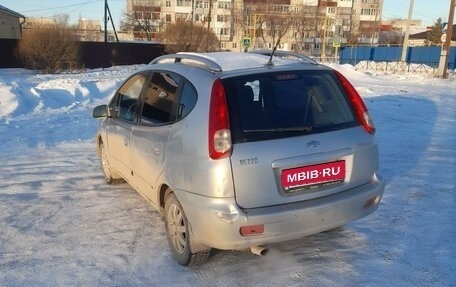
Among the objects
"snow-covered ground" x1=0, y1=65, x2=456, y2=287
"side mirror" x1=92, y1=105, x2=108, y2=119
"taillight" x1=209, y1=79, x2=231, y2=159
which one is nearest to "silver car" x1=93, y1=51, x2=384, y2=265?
"taillight" x1=209, y1=79, x2=231, y2=159

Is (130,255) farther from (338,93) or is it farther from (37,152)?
(37,152)

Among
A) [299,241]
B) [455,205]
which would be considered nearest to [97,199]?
[299,241]

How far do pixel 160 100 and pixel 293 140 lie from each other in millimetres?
1372

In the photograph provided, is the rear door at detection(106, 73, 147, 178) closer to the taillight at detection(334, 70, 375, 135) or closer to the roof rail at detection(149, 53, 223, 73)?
the roof rail at detection(149, 53, 223, 73)

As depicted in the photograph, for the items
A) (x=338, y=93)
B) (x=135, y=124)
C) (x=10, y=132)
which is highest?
(x=338, y=93)

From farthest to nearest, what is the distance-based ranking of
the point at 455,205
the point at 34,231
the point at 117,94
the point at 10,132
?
the point at 10,132 < the point at 117,94 < the point at 455,205 < the point at 34,231

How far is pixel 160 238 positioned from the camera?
396 centimetres

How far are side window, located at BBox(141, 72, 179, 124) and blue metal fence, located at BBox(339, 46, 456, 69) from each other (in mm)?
40019

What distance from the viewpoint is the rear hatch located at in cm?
292

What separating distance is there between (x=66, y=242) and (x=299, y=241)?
221 cm

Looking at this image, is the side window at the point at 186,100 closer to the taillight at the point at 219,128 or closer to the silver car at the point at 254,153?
the silver car at the point at 254,153

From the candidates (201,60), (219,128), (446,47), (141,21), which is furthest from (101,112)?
(141,21)

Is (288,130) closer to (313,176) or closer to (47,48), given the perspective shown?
(313,176)

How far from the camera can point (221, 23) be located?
90.6m
